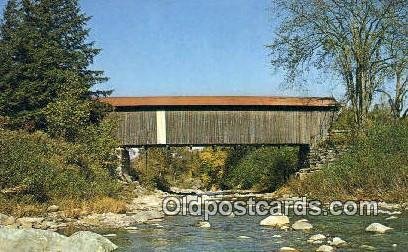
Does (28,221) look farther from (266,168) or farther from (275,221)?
(266,168)

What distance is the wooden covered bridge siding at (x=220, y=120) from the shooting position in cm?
3294

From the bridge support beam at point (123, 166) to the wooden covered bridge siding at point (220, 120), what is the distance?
881 mm

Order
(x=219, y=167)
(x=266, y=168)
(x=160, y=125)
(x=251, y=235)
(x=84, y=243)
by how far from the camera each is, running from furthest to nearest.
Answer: (x=219, y=167) < (x=266, y=168) < (x=160, y=125) < (x=251, y=235) < (x=84, y=243)

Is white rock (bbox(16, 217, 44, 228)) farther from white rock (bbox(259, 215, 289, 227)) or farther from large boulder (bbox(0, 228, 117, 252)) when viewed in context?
white rock (bbox(259, 215, 289, 227))

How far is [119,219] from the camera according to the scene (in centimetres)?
1806

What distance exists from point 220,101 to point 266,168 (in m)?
7.36

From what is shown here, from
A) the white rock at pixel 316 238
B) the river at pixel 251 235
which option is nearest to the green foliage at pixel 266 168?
the river at pixel 251 235

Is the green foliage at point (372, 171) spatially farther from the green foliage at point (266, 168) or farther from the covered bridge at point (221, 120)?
the green foliage at point (266, 168)

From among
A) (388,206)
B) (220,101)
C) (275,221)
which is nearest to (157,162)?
(220,101)

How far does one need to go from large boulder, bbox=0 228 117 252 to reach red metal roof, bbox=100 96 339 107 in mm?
22021

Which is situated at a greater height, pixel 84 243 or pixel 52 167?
pixel 52 167

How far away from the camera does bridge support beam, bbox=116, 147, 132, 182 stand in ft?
103

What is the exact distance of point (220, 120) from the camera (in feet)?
109

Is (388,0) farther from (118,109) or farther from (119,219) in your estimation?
(119,219)
